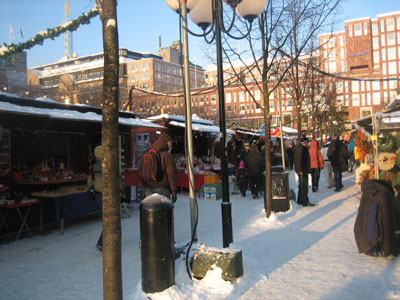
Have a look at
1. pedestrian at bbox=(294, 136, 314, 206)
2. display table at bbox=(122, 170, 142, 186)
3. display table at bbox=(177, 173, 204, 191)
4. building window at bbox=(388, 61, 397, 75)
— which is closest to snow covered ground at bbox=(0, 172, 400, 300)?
pedestrian at bbox=(294, 136, 314, 206)

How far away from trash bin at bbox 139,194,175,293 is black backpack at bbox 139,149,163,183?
1.27m

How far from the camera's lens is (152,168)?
5164 millimetres

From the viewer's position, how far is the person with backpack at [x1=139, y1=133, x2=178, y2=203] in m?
5.18

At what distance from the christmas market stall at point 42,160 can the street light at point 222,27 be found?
3.54 meters


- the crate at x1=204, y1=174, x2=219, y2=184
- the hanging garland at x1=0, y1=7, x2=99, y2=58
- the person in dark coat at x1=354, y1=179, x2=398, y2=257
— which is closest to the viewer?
the person in dark coat at x1=354, y1=179, x2=398, y2=257

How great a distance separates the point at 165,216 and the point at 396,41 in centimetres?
10962

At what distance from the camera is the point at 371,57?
9331 centimetres

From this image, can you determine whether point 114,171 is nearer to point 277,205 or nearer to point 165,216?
point 165,216

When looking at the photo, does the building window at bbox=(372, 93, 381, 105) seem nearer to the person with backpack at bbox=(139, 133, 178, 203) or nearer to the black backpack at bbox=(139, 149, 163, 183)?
the person with backpack at bbox=(139, 133, 178, 203)

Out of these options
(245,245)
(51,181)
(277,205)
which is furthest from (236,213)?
(51,181)

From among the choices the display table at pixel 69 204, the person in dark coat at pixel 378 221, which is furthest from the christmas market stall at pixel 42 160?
the person in dark coat at pixel 378 221

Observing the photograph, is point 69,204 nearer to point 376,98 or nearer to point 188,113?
point 188,113

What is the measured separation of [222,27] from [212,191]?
694 cm

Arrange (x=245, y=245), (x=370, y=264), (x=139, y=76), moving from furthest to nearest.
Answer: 1. (x=139, y=76)
2. (x=245, y=245)
3. (x=370, y=264)
